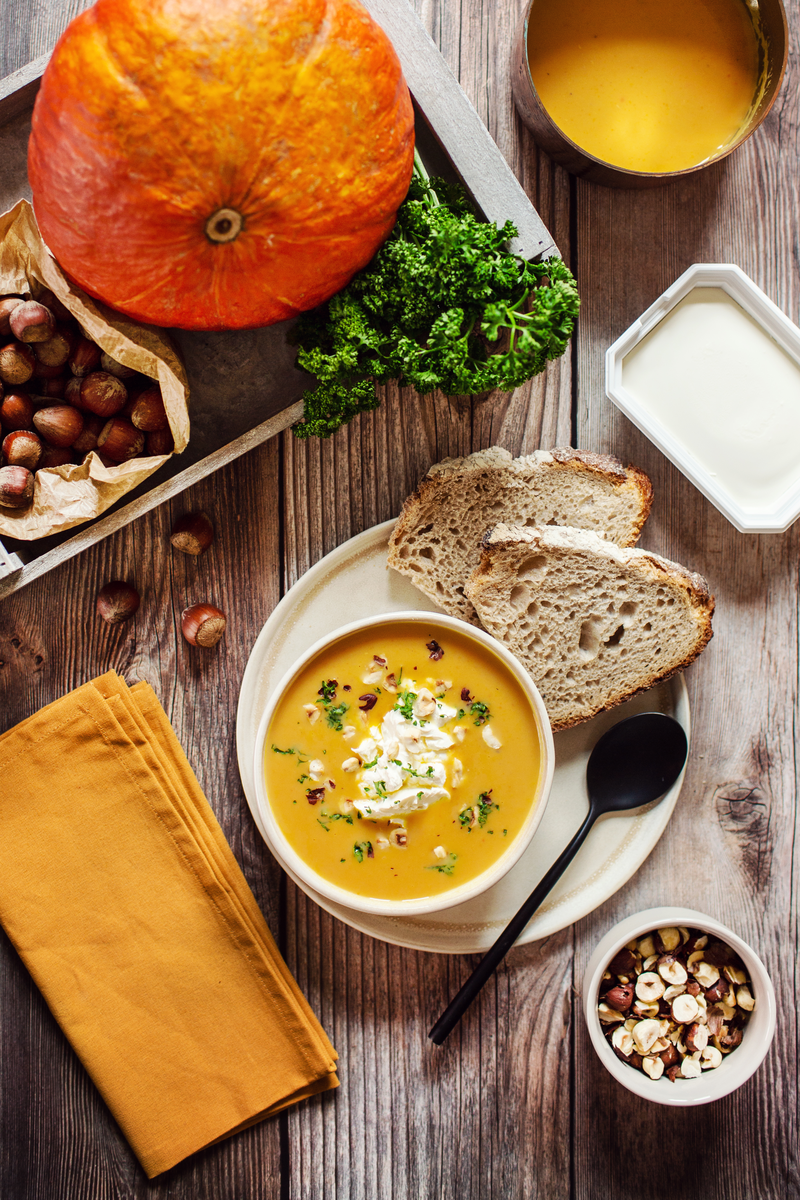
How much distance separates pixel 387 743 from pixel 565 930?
0.69m

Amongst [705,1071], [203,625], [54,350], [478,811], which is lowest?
[705,1071]

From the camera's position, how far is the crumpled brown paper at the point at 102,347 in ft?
4.75

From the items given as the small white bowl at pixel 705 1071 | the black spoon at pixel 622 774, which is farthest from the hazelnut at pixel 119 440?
the small white bowl at pixel 705 1071

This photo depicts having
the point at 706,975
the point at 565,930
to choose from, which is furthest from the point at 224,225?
the point at 706,975

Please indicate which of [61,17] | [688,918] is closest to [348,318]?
[61,17]

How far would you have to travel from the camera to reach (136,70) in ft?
3.80

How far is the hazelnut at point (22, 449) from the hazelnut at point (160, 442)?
0.68 feet

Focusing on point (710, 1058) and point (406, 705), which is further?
point (710, 1058)

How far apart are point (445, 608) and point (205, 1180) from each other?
137 cm

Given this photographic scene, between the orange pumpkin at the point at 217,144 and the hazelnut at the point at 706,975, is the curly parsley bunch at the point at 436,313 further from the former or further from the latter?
the hazelnut at the point at 706,975

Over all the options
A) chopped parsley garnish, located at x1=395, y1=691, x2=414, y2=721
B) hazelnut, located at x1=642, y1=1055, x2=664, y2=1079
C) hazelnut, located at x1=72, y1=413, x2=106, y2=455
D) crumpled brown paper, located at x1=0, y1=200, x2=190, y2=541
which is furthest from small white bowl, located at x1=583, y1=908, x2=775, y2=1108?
hazelnut, located at x1=72, y1=413, x2=106, y2=455

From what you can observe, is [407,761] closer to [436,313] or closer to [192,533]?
[192,533]

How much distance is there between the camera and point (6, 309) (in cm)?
147

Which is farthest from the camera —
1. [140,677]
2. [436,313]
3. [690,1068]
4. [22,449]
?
[140,677]
